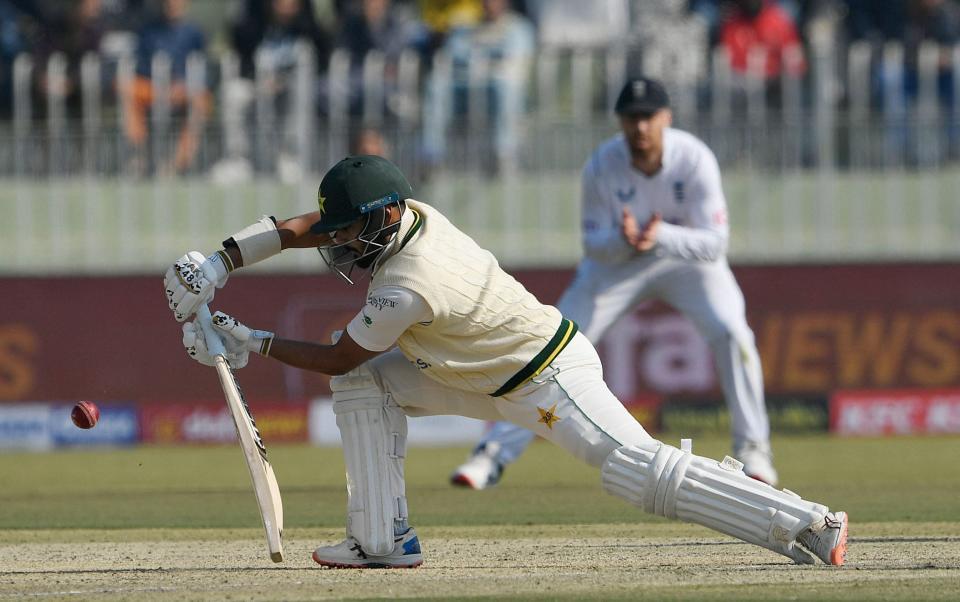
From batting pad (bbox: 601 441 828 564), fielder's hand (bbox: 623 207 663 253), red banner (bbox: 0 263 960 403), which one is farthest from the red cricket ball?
red banner (bbox: 0 263 960 403)

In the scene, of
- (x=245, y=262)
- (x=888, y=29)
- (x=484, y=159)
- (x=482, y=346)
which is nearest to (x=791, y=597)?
(x=482, y=346)

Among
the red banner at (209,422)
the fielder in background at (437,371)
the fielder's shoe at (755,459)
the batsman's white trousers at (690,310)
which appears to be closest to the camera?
the fielder in background at (437,371)

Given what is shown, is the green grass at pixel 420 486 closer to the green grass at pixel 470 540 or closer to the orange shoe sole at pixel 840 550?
the green grass at pixel 470 540

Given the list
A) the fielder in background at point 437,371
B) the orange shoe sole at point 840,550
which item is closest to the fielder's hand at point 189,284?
the fielder in background at point 437,371

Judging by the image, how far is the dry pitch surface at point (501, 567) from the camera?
4.62 m

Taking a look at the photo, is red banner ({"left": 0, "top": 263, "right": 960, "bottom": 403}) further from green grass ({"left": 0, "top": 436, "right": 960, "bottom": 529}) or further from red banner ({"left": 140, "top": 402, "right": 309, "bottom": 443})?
green grass ({"left": 0, "top": 436, "right": 960, "bottom": 529})

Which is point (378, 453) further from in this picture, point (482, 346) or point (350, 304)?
point (350, 304)

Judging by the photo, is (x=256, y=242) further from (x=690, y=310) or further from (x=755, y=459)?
(x=755, y=459)

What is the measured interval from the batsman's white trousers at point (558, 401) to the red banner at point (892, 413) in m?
7.64

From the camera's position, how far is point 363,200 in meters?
5.03

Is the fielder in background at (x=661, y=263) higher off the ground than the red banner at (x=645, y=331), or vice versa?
the fielder in background at (x=661, y=263)

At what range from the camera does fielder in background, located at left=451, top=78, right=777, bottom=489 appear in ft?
25.4

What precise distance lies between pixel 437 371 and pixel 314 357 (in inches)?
16.3

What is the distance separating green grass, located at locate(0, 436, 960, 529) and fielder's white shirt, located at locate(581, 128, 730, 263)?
1276 millimetres
